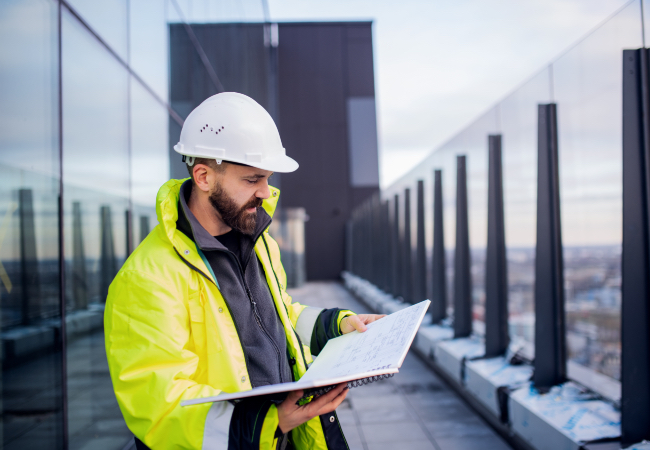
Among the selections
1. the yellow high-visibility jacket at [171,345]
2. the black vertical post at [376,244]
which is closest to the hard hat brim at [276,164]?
the yellow high-visibility jacket at [171,345]

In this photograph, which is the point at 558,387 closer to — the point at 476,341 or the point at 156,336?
the point at 476,341

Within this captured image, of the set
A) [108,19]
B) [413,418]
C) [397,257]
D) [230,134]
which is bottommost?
[413,418]

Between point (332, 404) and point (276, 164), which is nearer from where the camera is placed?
point (332, 404)

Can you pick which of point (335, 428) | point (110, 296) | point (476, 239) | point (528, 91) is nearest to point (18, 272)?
point (110, 296)

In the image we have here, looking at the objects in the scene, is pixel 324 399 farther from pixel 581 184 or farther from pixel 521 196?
pixel 521 196

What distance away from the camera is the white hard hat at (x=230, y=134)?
1.75 meters

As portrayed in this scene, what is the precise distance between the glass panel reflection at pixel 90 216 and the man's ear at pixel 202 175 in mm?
1822

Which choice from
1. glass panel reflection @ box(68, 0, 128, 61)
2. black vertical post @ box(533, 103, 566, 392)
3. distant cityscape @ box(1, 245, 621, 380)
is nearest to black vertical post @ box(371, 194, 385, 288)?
black vertical post @ box(533, 103, 566, 392)

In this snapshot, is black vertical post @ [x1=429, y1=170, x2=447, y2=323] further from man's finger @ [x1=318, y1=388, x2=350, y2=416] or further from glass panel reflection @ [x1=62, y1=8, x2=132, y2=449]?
man's finger @ [x1=318, y1=388, x2=350, y2=416]

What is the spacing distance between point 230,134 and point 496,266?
369 centimetres

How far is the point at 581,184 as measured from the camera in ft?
11.7

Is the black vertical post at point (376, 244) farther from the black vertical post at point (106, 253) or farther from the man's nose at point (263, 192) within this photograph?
the man's nose at point (263, 192)

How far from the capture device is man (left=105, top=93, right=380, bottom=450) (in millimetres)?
1356

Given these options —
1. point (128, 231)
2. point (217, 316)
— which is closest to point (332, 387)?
point (217, 316)
